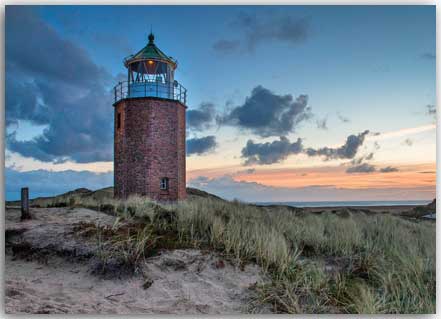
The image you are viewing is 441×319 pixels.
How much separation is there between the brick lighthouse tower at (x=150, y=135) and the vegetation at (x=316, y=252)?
2.59 meters

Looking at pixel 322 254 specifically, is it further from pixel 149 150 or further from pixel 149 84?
pixel 149 84

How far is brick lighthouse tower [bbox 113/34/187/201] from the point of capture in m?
10.0

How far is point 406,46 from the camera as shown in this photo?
206 inches

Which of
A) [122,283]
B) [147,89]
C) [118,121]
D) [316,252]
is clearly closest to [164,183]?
[118,121]

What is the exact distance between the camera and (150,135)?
1026 centimetres

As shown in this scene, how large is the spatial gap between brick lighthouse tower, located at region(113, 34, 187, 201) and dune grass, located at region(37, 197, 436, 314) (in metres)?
2.62

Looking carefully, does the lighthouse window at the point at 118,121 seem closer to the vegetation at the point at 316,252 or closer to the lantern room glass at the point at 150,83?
the lantern room glass at the point at 150,83

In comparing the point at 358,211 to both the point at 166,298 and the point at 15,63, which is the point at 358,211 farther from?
the point at 15,63

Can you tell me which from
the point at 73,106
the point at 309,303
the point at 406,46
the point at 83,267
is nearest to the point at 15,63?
the point at 73,106

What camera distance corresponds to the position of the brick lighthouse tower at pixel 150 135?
10.0 meters

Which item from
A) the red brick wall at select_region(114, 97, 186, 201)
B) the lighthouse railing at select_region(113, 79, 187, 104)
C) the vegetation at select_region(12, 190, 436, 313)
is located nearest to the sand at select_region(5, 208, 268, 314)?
the vegetation at select_region(12, 190, 436, 313)

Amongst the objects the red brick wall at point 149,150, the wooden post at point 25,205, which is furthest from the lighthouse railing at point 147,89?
the wooden post at point 25,205

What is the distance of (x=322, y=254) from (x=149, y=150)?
5980 millimetres

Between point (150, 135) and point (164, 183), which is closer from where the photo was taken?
point (164, 183)
